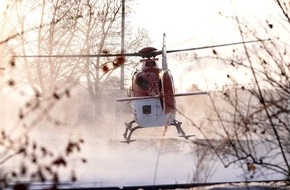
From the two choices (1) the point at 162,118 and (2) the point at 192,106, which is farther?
(2) the point at 192,106

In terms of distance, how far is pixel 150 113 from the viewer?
16812 mm

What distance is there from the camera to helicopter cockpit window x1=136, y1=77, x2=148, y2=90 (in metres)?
16.2

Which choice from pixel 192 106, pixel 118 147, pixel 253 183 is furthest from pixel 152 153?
pixel 192 106

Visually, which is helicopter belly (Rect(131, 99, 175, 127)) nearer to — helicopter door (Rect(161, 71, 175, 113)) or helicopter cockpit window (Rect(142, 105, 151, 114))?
helicopter cockpit window (Rect(142, 105, 151, 114))

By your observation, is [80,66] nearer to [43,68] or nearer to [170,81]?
[43,68]

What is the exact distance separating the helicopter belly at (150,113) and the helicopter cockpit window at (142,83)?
2.21 feet

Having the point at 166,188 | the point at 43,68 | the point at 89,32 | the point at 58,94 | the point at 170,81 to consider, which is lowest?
the point at 166,188

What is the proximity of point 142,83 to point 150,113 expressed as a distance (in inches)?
43.3

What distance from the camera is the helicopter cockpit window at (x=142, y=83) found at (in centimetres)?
1619

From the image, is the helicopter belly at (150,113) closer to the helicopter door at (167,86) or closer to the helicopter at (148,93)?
the helicopter at (148,93)

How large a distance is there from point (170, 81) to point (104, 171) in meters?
3.18

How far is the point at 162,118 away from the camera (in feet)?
55.4

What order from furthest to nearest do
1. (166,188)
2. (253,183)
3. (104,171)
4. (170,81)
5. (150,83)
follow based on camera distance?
(150,83), (170,81), (104,171), (166,188), (253,183)

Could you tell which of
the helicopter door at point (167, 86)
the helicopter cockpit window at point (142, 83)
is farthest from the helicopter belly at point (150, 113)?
the helicopter door at point (167, 86)
